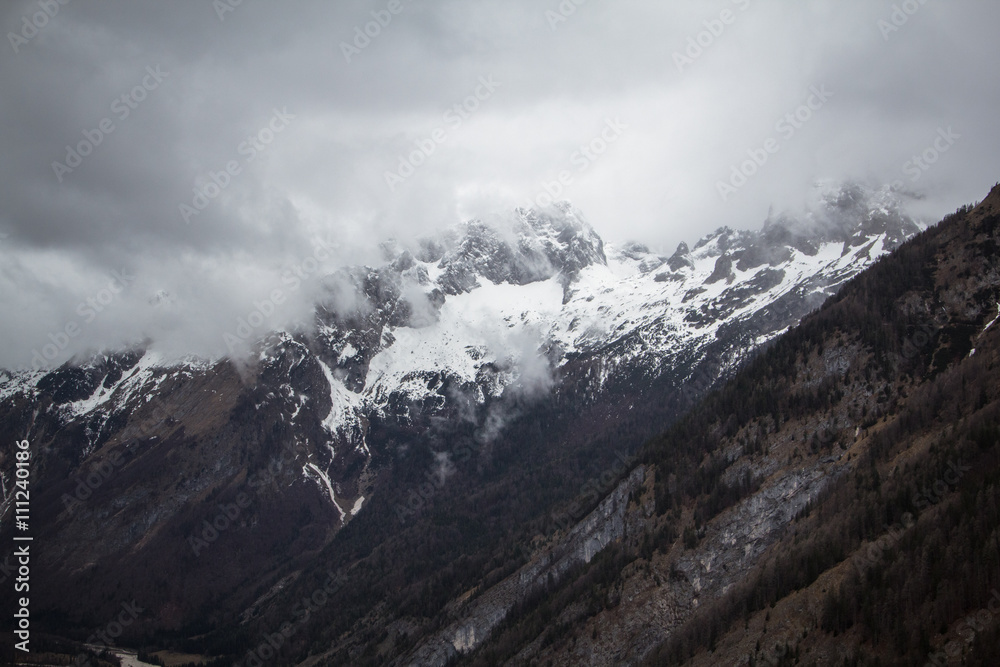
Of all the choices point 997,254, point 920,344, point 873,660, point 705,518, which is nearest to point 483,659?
point 705,518

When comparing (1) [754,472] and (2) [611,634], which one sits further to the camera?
(1) [754,472]

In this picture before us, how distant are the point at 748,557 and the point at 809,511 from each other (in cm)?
1635

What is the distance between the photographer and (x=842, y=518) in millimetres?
135375

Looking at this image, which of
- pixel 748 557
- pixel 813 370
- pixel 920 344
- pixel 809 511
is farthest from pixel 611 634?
pixel 920 344

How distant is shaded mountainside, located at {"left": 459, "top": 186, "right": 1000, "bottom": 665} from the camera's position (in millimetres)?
105875

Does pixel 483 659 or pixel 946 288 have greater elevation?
pixel 946 288

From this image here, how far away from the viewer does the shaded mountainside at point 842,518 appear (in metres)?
106

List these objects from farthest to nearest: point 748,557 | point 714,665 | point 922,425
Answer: point 748,557, point 922,425, point 714,665

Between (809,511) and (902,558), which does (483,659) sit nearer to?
(809,511)

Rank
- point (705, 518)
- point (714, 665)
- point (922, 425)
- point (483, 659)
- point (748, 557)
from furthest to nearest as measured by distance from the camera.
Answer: point (483, 659) < point (705, 518) < point (748, 557) < point (922, 425) < point (714, 665)

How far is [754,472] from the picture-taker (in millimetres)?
174125

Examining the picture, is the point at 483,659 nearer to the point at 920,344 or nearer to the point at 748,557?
the point at 748,557

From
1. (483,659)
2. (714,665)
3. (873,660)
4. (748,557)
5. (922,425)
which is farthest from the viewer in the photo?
(483,659)

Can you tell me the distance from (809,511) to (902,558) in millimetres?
38612
